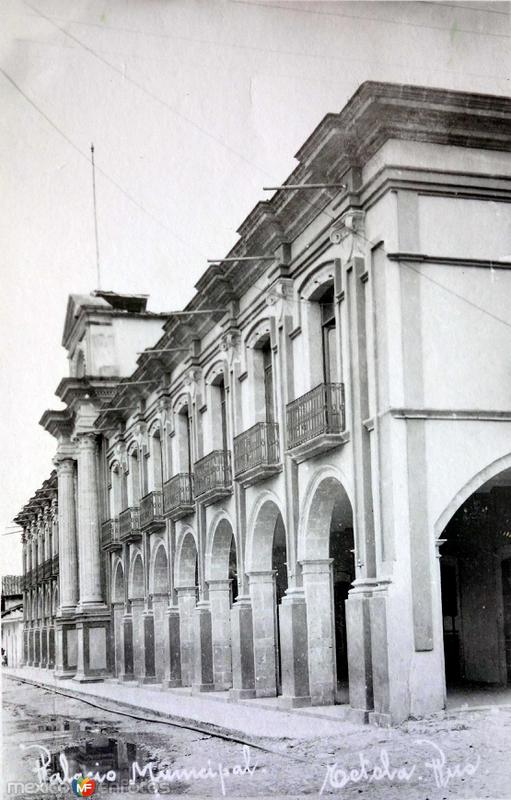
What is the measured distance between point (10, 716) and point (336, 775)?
1195 centimetres

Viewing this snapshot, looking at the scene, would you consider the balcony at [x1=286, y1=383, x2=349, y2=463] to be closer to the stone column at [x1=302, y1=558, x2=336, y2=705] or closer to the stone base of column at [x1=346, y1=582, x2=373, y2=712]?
the stone column at [x1=302, y1=558, x2=336, y2=705]

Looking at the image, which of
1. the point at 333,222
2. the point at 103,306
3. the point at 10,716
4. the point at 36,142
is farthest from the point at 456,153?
the point at 103,306

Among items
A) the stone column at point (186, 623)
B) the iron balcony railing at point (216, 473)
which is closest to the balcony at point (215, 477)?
the iron balcony railing at point (216, 473)

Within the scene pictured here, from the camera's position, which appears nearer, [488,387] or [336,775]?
[336,775]

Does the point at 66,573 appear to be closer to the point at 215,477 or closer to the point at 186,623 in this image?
the point at 186,623

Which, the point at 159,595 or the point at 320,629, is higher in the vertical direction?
the point at 159,595

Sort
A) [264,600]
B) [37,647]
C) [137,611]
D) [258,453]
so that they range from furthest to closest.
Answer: [37,647]
[137,611]
[264,600]
[258,453]

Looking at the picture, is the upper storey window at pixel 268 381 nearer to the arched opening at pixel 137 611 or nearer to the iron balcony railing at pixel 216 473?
the iron balcony railing at pixel 216 473

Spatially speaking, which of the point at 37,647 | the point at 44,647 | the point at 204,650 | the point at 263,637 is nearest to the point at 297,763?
the point at 263,637

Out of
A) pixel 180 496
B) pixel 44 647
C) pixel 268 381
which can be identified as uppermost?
pixel 268 381

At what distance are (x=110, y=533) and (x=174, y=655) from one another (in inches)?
311

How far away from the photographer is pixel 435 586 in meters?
14.2

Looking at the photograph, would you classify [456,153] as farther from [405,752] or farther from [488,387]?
[405,752]

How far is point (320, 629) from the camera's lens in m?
17.3
